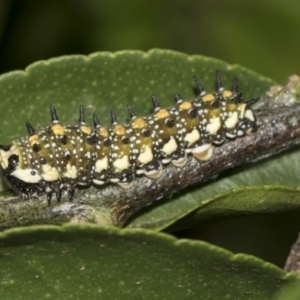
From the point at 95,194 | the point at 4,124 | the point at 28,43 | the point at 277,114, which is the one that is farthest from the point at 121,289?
the point at 28,43

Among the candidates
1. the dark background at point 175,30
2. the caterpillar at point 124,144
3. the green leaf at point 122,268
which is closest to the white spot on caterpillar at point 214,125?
the caterpillar at point 124,144

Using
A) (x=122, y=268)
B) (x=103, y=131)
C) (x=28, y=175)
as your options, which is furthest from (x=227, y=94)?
(x=122, y=268)

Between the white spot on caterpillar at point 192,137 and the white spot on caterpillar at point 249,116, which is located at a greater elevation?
the white spot on caterpillar at point 249,116

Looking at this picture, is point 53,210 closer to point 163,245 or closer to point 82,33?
point 163,245

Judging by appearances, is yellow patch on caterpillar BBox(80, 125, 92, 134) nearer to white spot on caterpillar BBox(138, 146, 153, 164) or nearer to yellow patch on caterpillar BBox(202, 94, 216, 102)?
white spot on caterpillar BBox(138, 146, 153, 164)

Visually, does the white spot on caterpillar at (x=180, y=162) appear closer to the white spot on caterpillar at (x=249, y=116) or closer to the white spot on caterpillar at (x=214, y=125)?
the white spot on caterpillar at (x=214, y=125)
